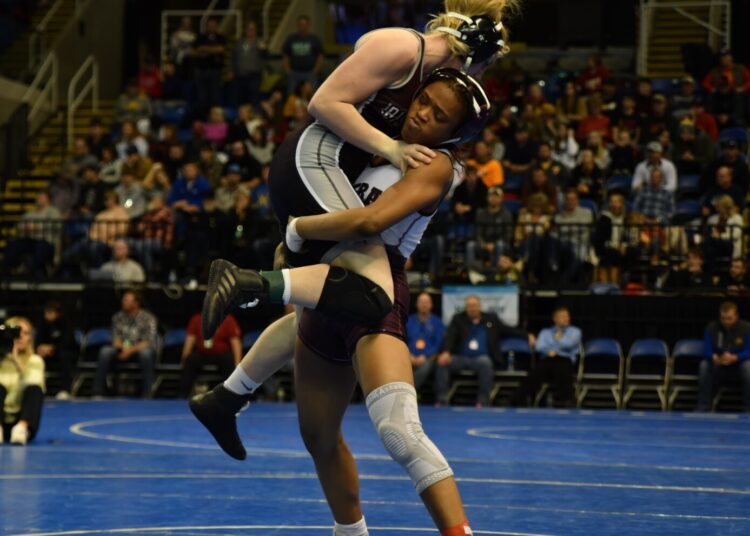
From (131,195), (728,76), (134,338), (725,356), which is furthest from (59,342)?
(728,76)

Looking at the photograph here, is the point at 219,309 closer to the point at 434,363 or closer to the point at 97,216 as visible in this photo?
the point at 434,363

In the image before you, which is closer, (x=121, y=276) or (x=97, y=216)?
(x=121, y=276)

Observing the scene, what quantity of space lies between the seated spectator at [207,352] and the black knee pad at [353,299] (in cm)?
1150

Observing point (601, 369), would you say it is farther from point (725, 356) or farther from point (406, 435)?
point (406, 435)

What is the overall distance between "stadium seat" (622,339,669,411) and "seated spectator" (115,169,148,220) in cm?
689

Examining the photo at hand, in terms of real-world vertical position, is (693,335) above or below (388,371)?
below

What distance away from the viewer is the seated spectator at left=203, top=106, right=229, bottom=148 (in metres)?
20.5

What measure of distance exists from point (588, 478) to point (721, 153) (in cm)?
1031

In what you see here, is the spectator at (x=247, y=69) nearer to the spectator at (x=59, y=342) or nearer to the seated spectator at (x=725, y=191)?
the spectator at (x=59, y=342)

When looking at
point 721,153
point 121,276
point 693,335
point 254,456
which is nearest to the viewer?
point 254,456

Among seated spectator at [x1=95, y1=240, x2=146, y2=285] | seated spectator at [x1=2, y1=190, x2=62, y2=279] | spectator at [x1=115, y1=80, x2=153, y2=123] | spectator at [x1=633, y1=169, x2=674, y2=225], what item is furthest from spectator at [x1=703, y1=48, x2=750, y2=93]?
seated spectator at [x1=2, y1=190, x2=62, y2=279]

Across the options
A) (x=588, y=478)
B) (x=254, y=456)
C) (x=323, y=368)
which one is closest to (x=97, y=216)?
(x=254, y=456)

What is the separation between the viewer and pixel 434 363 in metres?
16.3

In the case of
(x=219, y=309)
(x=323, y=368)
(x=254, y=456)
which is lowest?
(x=254, y=456)
